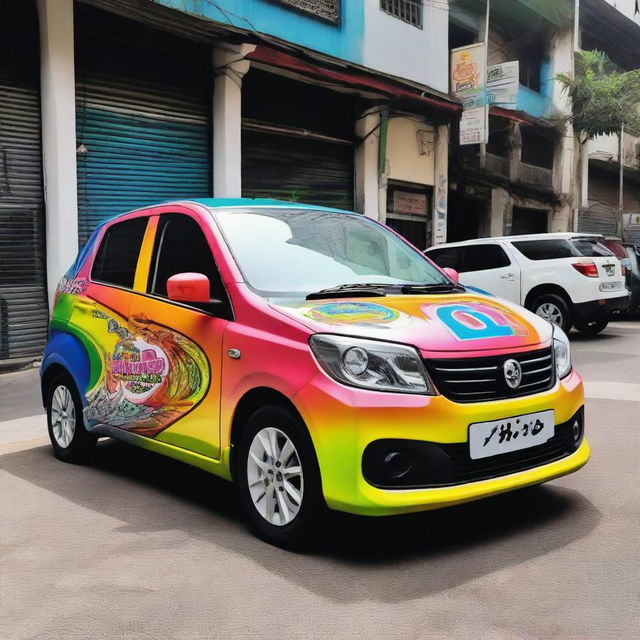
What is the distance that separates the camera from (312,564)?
353cm

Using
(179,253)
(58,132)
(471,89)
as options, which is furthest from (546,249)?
(179,253)

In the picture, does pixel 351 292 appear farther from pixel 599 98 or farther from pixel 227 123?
pixel 599 98

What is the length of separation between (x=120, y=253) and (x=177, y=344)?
1119 millimetres

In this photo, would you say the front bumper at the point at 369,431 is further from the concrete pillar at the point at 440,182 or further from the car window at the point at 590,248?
the concrete pillar at the point at 440,182

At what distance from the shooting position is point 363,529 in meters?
4.00

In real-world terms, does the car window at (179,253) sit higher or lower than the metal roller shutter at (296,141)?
lower

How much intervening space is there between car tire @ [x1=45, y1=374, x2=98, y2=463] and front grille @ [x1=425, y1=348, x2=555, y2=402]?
9.12 feet

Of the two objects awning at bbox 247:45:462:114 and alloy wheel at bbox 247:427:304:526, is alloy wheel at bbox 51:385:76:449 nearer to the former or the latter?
alloy wheel at bbox 247:427:304:526

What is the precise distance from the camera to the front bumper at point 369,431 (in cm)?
338

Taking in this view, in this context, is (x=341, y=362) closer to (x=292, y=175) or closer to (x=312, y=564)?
(x=312, y=564)

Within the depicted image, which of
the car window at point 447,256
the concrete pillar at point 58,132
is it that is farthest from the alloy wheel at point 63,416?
the car window at point 447,256

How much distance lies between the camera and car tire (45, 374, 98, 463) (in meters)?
5.38

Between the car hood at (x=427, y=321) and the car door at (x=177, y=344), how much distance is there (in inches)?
19.7

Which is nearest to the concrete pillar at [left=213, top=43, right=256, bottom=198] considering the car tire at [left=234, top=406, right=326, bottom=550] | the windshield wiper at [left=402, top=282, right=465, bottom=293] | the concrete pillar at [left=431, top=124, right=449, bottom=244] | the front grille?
the concrete pillar at [left=431, top=124, right=449, bottom=244]
